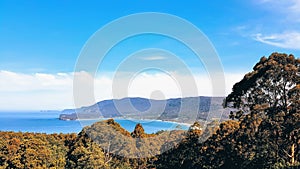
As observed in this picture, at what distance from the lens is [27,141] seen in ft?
51.3

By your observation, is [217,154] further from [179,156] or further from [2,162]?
[2,162]

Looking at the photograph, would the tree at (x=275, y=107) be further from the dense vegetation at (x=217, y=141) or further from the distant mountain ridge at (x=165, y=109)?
the distant mountain ridge at (x=165, y=109)

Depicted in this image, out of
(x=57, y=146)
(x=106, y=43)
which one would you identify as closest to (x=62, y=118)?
(x=57, y=146)

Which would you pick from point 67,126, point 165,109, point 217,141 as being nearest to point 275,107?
point 217,141

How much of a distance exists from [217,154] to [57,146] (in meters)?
9.61

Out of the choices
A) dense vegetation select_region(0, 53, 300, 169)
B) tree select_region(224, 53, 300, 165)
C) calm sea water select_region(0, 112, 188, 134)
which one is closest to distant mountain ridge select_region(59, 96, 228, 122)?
dense vegetation select_region(0, 53, 300, 169)

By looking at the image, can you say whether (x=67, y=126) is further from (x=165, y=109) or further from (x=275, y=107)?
(x=275, y=107)

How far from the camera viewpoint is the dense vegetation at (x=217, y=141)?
1112 centimetres

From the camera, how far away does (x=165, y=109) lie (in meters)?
17.0

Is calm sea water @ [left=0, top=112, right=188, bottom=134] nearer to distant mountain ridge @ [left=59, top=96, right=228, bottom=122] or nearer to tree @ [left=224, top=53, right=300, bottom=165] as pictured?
distant mountain ridge @ [left=59, top=96, right=228, bottom=122]

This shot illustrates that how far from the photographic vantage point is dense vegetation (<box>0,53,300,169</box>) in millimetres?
11125

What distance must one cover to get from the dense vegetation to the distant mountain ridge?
84 centimetres

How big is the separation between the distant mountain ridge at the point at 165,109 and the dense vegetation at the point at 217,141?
0.84 m

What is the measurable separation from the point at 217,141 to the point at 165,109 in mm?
3241
